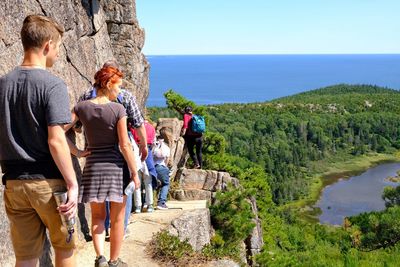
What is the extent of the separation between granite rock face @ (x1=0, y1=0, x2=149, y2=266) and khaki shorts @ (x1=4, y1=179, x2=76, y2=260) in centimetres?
134

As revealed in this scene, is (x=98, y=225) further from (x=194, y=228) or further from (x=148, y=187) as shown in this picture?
(x=148, y=187)

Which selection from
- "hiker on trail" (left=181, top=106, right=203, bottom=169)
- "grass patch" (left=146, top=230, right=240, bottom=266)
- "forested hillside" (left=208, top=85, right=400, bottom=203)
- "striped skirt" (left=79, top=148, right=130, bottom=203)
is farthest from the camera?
"forested hillside" (left=208, top=85, right=400, bottom=203)

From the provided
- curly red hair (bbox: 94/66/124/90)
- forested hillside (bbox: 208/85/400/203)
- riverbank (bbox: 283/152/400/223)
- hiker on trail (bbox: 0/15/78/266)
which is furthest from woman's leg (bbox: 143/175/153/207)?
forested hillside (bbox: 208/85/400/203)

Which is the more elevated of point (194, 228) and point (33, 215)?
point (33, 215)

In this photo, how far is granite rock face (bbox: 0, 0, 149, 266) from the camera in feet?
16.4

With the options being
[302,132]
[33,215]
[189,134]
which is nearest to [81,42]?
[189,134]

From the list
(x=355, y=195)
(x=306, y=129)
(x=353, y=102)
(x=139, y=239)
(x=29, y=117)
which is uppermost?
(x=29, y=117)

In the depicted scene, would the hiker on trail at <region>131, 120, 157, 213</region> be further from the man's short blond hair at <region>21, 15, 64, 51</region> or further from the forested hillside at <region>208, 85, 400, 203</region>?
the forested hillside at <region>208, 85, 400, 203</region>

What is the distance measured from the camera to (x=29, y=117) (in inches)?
116

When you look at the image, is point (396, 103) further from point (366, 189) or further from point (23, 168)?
point (23, 168)

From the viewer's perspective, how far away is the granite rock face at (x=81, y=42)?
5.00m

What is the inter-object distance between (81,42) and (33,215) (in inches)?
178

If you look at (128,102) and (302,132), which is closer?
(128,102)

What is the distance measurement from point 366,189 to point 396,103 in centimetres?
5298
